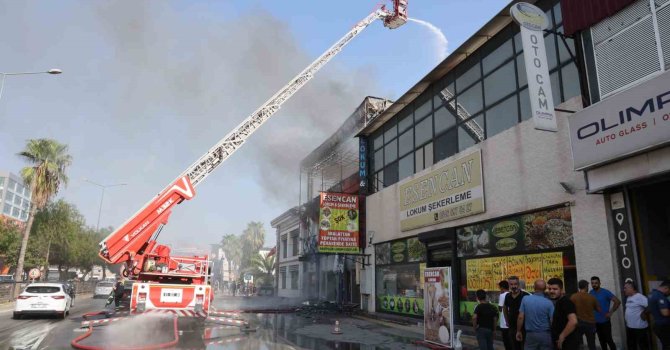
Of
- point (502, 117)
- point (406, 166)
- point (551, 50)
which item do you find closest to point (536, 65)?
point (551, 50)

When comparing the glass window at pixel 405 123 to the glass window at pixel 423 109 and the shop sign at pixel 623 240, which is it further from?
the shop sign at pixel 623 240

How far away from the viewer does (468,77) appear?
45.2ft

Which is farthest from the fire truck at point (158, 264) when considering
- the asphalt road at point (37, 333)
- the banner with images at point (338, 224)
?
the banner with images at point (338, 224)

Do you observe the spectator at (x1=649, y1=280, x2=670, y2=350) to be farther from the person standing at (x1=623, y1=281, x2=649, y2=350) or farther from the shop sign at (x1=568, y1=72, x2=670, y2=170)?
the shop sign at (x1=568, y1=72, x2=670, y2=170)

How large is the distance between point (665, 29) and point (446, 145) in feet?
23.5

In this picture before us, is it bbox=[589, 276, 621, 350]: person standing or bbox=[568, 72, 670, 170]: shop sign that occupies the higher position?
bbox=[568, 72, 670, 170]: shop sign

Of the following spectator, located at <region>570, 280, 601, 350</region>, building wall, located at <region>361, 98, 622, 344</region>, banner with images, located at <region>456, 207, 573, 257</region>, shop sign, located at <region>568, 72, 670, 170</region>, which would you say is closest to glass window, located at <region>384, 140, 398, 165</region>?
building wall, located at <region>361, 98, 622, 344</region>

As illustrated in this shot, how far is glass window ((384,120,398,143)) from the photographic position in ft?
60.0

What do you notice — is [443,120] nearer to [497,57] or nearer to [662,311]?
[497,57]

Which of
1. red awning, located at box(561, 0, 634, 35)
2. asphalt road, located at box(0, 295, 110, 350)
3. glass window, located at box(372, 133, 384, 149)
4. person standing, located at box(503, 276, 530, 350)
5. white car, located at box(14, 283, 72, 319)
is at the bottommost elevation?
asphalt road, located at box(0, 295, 110, 350)

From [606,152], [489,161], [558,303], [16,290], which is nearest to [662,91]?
[606,152]

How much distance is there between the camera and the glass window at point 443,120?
1440 centimetres

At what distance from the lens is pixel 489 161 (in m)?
12.1

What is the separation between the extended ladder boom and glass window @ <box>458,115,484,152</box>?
8692 mm
